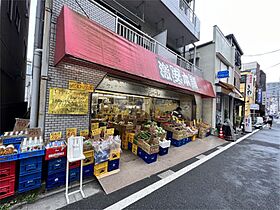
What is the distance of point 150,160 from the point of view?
5.25m

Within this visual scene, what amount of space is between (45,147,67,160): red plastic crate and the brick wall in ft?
2.56

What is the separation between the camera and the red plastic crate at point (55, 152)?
128 inches

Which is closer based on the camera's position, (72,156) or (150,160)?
(72,156)

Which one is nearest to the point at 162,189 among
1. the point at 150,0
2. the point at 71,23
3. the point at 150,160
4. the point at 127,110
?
the point at 150,160

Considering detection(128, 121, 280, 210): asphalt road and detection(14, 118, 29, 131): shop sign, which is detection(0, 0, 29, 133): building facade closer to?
detection(14, 118, 29, 131): shop sign

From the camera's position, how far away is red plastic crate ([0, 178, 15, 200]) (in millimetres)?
2861

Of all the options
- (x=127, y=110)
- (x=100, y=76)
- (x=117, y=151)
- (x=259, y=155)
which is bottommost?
(x=259, y=155)

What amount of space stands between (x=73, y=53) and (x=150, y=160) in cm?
437

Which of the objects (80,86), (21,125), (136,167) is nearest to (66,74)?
(80,86)

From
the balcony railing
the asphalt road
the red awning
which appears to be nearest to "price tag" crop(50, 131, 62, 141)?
the red awning

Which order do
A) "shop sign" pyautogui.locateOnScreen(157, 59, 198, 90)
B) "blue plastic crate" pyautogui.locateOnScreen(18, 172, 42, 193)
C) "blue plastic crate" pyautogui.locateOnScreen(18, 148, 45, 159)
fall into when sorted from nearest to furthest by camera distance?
"blue plastic crate" pyautogui.locateOnScreen(18, 148, 45, 159) < "blue plastic crate" pyautogui.locateOnScreen(18, 172, 42, 193) < "shop sign" pyautogui.locateOnScreen(157, 59, 198, 90)

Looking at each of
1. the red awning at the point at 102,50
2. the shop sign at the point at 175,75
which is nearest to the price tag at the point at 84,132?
the red awning at the point at 102,50

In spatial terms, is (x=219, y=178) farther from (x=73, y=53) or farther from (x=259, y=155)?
(x=73, y=53)

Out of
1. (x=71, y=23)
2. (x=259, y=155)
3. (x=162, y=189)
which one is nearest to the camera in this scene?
(x=71, y=23)
